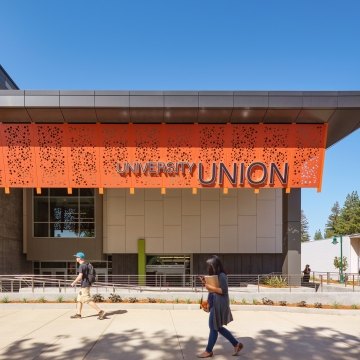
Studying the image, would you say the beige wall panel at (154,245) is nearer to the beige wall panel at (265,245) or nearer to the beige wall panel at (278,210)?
the beige wall panel at (265,245)

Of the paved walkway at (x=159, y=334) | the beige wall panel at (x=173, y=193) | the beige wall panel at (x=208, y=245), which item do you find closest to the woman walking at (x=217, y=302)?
the paved walkway at (x=159, y=334)

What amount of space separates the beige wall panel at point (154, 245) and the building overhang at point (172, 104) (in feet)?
32.3

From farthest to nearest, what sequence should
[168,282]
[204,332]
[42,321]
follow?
[168,282]
[42,321]
[204,332]

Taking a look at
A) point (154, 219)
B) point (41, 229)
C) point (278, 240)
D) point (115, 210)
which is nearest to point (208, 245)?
point (154, 219)

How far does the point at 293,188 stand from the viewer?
68.1 feet

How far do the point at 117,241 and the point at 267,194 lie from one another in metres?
11.2

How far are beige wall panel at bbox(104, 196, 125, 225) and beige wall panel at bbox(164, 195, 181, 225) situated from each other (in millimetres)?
3026

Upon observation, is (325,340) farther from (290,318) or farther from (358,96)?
(358,96)

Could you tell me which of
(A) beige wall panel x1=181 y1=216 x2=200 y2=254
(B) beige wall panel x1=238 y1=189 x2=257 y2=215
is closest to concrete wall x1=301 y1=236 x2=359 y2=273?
(B) beige wall panel x1=238 y1=189 x2=257 y2=215

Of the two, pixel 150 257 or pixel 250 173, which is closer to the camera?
pixel 250 173

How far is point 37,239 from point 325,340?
2253 cm

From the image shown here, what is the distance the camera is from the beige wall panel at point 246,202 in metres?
25.8

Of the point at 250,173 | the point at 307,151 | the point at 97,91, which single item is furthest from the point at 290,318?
the point at 97,91

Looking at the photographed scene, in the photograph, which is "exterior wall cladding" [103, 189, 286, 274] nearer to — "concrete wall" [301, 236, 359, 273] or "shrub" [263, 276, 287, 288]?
"shrub" [263, 276, 287, 288]
